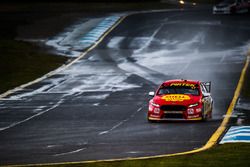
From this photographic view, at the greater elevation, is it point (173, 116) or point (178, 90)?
point (178, 90)

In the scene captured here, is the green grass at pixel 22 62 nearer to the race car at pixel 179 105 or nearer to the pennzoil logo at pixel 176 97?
the race car at pixel 179 105

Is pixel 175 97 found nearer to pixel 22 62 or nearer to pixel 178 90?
pixel 178 90

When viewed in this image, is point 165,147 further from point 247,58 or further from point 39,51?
point 39,51

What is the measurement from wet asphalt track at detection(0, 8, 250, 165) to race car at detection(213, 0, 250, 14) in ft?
5.65

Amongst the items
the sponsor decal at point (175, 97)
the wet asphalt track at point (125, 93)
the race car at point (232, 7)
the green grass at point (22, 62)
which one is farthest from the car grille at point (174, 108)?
the race car at point (232, 7)

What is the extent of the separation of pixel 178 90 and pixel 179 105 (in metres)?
1.42

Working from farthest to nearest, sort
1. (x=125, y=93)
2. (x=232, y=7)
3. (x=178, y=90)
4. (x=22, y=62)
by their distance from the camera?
1. (x=232, y=7)
2. (x=22, y=62)
3. (x=125, y=93)
4. (x=178, y=90)

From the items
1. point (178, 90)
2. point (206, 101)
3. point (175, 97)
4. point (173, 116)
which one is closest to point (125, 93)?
point (178, 90)

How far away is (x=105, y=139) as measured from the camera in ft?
80.0

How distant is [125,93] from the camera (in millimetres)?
38938

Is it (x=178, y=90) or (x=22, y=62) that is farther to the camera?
(x=22, y=62)

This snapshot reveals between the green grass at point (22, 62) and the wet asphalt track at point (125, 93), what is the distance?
1560 mm

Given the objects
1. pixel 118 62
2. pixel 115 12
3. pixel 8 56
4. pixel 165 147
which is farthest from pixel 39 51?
pixel 165 147

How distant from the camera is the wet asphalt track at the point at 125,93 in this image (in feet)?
75.0
